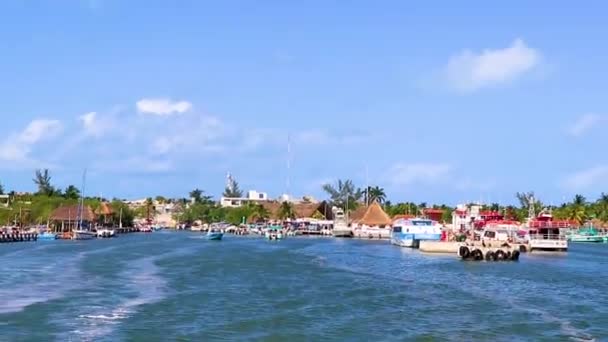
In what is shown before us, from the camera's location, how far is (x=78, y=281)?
159 ft

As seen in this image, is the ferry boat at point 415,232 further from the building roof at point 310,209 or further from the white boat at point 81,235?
the building roof at point 310,209

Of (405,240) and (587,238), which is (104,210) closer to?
(405,240)

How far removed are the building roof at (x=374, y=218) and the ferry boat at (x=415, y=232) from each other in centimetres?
4789

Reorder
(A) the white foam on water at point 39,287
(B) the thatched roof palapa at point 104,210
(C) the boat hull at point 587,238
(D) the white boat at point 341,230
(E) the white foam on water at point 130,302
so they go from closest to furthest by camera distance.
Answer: (E) the white foam on water at point 130,302
(A) the white foam on water at point 39,287
(C) the boat hull at point 587,238
(D) the white boat at point 341,230
(B) the thatched roof palapa at point 104,210

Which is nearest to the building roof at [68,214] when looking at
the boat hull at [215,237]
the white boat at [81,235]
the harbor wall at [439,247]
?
the white boat at [81,235]

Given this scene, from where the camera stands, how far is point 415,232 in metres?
102

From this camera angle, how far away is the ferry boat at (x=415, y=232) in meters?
100

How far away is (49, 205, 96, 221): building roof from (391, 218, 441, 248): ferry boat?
62011mm

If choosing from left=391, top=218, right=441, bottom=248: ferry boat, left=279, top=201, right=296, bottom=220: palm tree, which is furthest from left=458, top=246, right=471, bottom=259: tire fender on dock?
left=279, top=201, right=296, bottom=220: palm tree

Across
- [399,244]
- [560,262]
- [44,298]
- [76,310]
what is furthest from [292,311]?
[399,244]

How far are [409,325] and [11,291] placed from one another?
20632 millimetres

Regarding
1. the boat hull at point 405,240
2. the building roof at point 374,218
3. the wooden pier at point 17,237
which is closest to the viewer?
the boat hull at point 405,240

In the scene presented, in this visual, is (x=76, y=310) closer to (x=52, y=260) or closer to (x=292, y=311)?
(x=292, y=311)

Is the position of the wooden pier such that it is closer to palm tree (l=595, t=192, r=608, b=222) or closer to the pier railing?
the pier railing
